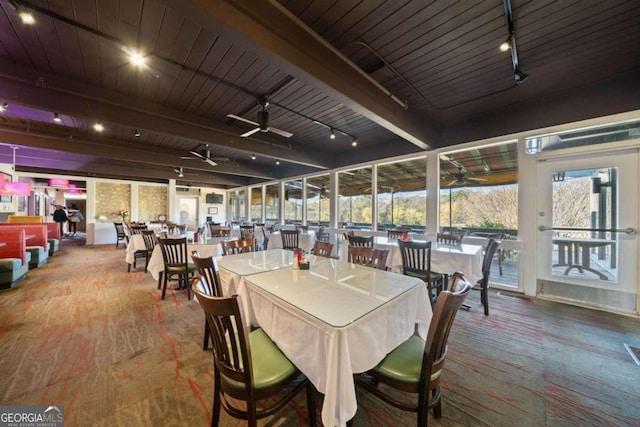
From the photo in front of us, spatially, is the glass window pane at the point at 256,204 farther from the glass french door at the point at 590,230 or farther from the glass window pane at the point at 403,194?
the glass french door at the point at 590,230

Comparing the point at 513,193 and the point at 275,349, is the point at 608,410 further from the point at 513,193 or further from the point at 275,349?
the point at 513,193

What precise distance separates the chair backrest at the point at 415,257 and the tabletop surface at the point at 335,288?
1171mm

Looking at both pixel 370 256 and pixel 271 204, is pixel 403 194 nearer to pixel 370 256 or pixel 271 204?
pixel 370 256

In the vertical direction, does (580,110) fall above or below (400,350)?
above

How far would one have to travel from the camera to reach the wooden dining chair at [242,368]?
3.60 feet

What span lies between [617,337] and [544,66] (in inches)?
124

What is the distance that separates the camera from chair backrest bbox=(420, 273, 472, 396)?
1.14 meters

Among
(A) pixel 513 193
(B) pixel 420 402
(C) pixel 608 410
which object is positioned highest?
(A) pixel 513 193

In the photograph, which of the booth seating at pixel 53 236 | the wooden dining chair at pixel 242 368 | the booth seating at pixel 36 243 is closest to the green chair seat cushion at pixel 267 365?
the wooden dining chair at pixel 242 368

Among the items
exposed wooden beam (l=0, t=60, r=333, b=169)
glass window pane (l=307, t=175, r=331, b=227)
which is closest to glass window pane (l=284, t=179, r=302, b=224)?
glass window pane (l=307, t=175, r=331, b=227)

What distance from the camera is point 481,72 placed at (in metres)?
2.88

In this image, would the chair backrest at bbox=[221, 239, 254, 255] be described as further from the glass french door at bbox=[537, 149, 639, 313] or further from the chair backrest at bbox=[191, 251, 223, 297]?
the glass french door at bbox=[537, 149, 639, 313]

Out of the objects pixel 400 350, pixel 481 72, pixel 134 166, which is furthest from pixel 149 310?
pixel 134 166

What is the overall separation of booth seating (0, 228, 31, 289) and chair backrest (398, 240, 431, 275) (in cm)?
619
